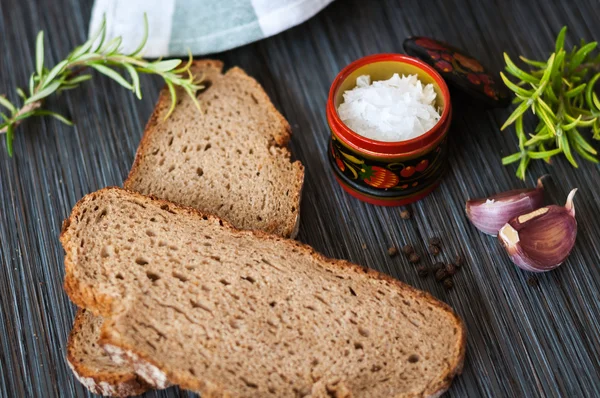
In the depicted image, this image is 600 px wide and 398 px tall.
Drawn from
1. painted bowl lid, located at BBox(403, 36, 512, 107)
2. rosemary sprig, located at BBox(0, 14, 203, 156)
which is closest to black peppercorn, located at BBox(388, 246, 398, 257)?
painted bowl lid, located at BBox(403, 36, 512, 107)

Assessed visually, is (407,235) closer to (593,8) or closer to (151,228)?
(151,228)

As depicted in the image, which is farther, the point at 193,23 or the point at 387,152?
the point at 193,23

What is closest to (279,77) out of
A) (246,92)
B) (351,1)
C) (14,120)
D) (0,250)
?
(246,92)

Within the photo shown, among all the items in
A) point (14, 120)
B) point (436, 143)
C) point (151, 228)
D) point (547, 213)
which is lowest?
point (547, 213)

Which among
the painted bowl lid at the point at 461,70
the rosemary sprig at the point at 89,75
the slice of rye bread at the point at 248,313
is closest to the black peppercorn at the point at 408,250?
the slice of rye bread at the point at 248,313

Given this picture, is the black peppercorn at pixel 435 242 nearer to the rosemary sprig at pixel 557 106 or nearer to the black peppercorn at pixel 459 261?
the black peppercorn at pixel 459 261

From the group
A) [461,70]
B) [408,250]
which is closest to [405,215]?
[408,250]

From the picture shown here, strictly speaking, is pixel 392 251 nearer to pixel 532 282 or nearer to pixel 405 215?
pixel 405 215
